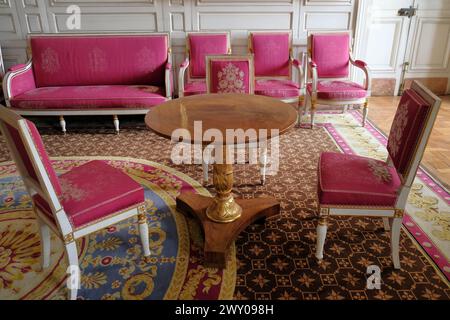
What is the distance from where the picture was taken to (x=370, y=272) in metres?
1.55

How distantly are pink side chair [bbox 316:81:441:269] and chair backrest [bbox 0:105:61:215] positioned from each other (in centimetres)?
103

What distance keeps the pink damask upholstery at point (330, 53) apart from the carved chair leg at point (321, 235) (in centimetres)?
214

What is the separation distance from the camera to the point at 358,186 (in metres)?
1.52

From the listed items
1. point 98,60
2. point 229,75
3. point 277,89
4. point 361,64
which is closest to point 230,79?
point 229,75

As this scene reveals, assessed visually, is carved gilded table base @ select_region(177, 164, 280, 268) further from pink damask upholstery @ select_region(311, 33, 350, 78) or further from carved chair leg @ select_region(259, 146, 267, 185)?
pink damask upholstery @ select_region(311, 33, 350, 78)

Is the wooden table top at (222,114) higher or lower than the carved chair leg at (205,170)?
higher

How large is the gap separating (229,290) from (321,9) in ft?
9.56

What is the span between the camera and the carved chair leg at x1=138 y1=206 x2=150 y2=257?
5.14 ft

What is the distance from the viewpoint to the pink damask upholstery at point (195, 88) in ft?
9.84

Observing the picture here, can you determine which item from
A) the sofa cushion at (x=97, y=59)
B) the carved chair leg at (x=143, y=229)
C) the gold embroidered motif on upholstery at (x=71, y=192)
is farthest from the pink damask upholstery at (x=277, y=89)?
the gold embroidered motif on upholstery at (x=71, y=192)

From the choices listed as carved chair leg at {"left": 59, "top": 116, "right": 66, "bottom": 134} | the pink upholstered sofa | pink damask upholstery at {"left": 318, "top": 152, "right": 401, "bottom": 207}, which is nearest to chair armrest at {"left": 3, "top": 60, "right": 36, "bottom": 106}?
the pink upholstered sofa

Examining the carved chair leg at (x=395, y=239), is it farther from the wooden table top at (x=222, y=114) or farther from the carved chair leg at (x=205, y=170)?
the carved chair leg at (x=205, y=170)

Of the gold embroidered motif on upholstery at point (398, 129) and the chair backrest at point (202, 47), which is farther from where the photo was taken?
the chair backrest at point (202, 47)
